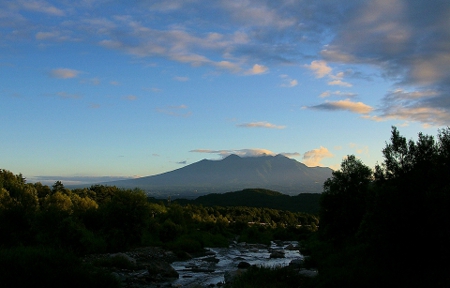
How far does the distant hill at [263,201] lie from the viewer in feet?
456

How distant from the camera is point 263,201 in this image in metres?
153

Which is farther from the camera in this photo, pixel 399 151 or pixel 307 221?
pixel 307 221

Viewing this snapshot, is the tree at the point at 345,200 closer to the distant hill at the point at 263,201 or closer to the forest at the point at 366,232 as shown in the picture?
the forest at the point at 366,232

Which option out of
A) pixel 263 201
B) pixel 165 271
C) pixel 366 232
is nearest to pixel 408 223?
pixel 366 232

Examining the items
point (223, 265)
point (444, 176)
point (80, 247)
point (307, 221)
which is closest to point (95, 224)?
point (80, 247)

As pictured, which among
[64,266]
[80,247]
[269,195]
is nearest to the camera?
[64,266]

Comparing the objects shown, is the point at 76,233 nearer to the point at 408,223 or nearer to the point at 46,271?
the point at 46,271

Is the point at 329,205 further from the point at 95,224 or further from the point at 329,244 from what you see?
the point at 95,224

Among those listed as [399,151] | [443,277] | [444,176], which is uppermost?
[399,151]

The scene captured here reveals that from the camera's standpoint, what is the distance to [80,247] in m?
36.5

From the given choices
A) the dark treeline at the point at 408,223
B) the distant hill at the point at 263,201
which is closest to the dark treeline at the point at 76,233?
the dark treeline at the point at 408,223

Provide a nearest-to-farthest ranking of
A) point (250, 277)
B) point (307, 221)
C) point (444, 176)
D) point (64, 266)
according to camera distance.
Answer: point (444, 176) < point (64, 266) < point (250, 277) < point (307, 221)

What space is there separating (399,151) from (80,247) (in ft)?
96.5

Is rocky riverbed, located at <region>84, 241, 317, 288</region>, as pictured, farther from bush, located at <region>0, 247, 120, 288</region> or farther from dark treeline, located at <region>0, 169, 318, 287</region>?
bush, located at <region>0, 247, 120, 288</region>
